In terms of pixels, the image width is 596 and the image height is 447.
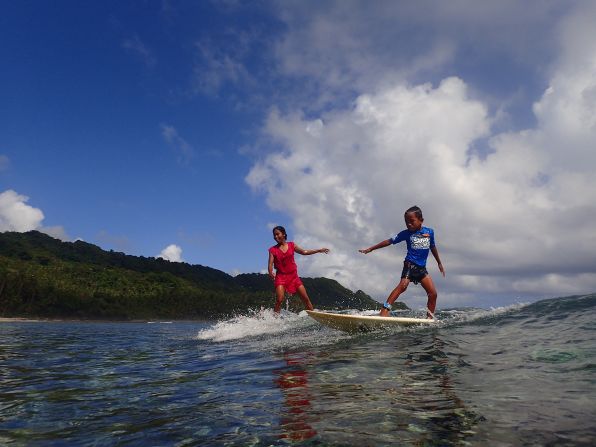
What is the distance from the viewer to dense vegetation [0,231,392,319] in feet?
249

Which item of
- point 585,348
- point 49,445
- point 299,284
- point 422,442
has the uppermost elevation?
point 299,284

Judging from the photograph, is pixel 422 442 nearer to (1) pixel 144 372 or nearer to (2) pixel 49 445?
(2) pixel 49 445

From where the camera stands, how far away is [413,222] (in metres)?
11.6

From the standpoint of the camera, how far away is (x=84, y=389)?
19.9ft

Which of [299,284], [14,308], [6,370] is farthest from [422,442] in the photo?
[14,308]

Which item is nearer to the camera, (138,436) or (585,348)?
(138,436)

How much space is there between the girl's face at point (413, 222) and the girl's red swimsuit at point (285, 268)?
4.51 m

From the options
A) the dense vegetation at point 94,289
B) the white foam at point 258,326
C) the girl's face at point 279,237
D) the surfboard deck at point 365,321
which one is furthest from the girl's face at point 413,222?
the dense vegetation at point 94,289

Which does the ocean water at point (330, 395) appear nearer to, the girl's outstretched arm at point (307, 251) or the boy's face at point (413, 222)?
the boy's face at point (413, 222)

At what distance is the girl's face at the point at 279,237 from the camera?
1439cm

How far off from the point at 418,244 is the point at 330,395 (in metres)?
7.68

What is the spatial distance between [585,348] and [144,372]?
23.8 ft

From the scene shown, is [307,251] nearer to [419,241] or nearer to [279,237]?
[279,237]

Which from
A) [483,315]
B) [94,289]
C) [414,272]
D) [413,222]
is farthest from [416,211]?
[94,289]
